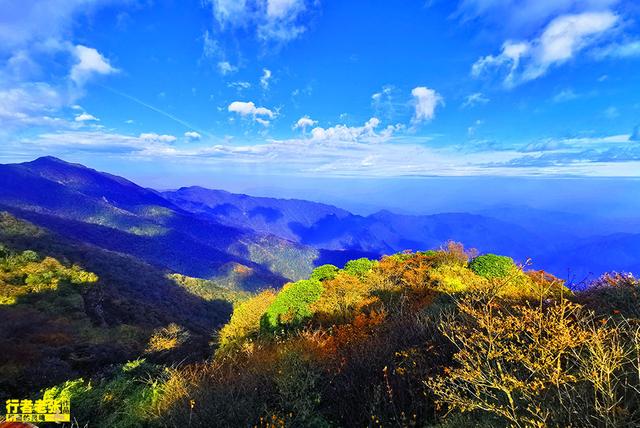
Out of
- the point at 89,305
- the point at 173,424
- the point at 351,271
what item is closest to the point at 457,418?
the point at 173,424

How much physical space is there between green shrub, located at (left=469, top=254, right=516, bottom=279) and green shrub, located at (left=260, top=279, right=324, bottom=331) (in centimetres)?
993

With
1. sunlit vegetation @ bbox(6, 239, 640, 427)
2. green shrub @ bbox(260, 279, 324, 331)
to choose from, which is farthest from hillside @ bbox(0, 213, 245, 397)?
sunlit vegetation @ bbox(6, 239, 640, 427)

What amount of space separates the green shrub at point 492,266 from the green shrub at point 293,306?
32.6ft

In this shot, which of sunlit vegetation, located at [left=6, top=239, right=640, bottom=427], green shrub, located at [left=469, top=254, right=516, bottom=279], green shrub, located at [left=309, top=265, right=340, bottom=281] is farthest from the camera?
green shrub, located at [left=309, top=265, right=340, bottom=281]

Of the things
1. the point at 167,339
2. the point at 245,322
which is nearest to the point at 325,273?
the point at 245,322

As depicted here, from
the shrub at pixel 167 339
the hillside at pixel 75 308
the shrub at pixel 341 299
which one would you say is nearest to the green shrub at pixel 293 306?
the shrub at pixel 341 299

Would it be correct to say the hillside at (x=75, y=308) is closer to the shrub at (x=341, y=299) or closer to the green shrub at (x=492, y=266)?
the shrub at (x=341, y=299)

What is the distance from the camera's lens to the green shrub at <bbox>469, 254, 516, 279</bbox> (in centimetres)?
2039

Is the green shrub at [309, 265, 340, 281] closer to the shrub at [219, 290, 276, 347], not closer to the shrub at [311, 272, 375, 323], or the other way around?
the shrub at [311, 272, 375, 323]

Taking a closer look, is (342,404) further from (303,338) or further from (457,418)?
(303,338)

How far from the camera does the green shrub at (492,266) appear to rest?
20.4 m

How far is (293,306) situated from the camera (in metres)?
19.6

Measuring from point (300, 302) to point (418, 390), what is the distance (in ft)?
47.6

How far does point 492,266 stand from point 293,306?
12.4 meters
